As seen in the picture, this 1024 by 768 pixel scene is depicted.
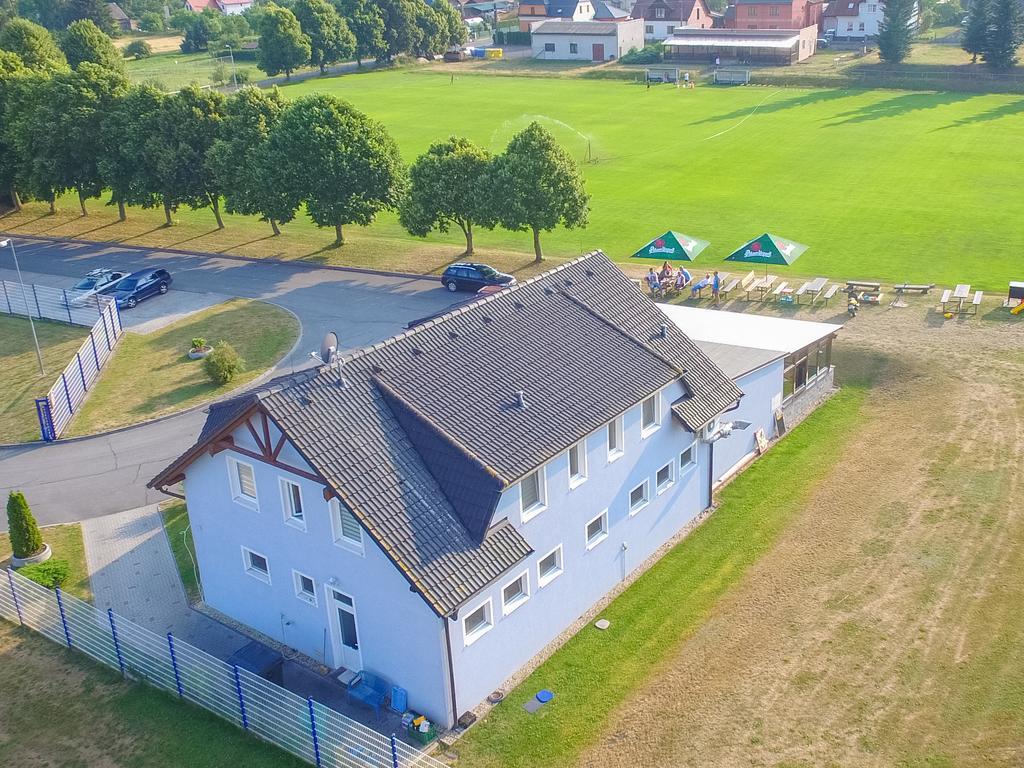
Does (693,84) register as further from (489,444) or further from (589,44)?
(489,444)

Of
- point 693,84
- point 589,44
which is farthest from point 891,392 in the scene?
point 589,44

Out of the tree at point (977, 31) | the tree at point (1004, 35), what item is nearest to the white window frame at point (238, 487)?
the tree at point (1004, 35)

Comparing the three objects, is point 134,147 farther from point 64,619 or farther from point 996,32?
point 996,32

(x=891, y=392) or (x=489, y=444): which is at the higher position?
(x=489, y=444)

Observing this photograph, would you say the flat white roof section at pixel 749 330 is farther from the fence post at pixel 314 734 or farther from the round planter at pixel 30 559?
the round planter at pixel 30 559

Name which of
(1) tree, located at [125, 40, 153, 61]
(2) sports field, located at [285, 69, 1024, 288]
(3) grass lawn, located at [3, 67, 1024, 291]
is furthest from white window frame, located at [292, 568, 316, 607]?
(1) tree, located at [125, 40, 153, 61]

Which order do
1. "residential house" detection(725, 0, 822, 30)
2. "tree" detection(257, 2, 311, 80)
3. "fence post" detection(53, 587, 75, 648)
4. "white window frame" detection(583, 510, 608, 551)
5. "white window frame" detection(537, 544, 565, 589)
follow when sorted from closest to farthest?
1. "white window frame" detection(537, 544, 565, 589)
2. "fence post" detection(53, 587, 75, 648)
3. "white window frame" detection(583, 510, 608, 551)
4. "tree" detection(257, 2, 311, 80)
5. "residential house" detection(725, 0, 822, 30)

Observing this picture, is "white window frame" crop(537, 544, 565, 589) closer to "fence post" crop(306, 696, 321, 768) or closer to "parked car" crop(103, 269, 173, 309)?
"fence post" crop(306, 696, 321, 768)
